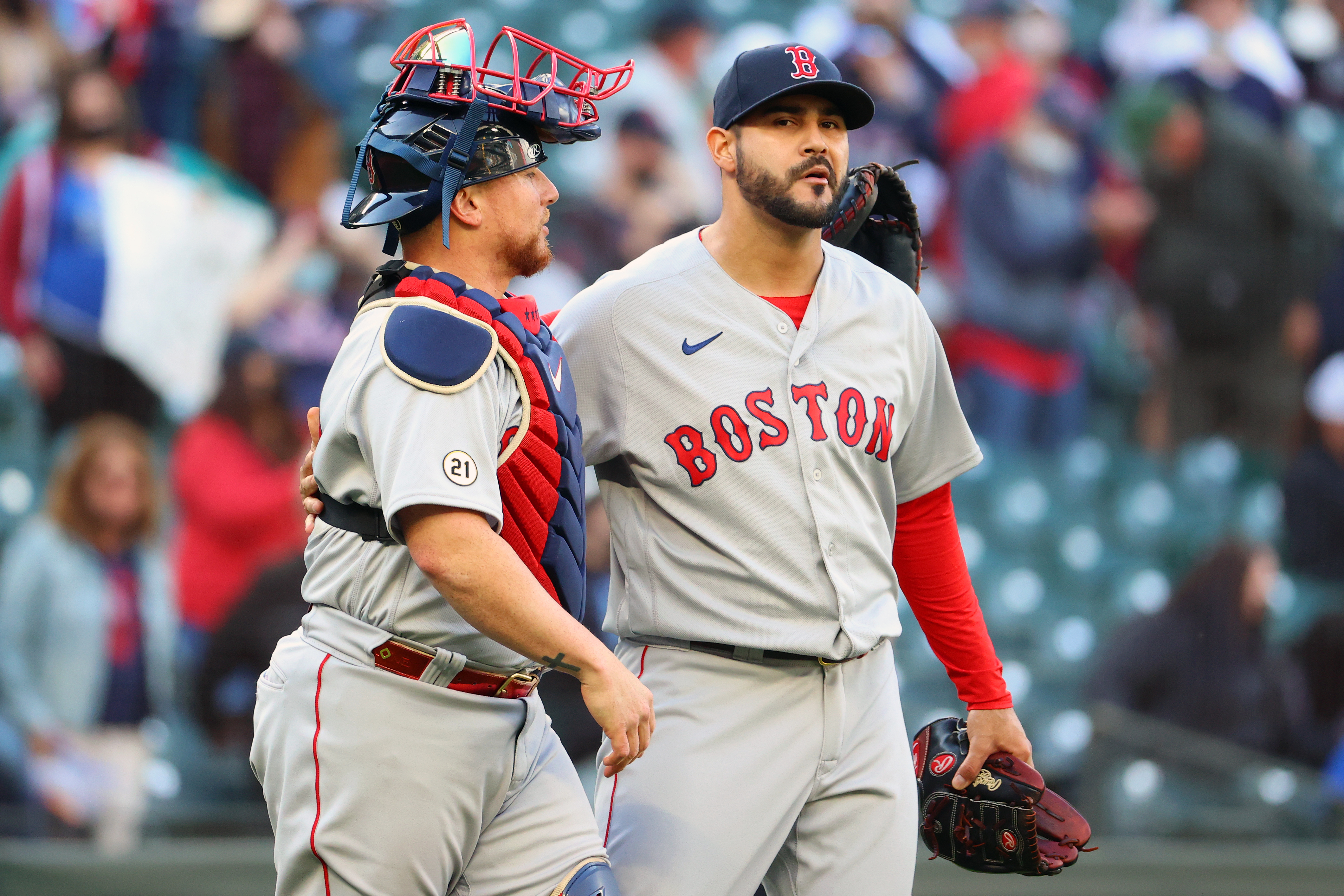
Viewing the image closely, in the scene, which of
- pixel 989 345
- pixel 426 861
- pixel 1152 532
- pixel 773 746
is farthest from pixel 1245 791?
pixel 426 861

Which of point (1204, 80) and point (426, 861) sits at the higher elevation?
point (1204, 80)

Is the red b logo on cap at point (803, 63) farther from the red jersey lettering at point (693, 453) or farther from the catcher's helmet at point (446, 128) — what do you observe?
the red jersey lettering at point (693, 453)

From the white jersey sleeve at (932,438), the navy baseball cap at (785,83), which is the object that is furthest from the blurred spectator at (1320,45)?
A: the navy baseball cap at (785,83)

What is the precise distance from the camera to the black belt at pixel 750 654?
2.36m

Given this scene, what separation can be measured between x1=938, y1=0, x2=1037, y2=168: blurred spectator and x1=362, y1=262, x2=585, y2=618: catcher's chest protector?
3873mm

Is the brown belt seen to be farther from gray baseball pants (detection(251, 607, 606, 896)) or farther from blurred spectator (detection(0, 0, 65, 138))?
blurred spectator (detection(0, 0, 65, 138))

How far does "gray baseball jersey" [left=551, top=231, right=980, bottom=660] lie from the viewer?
2.38 m

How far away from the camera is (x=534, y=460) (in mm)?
2047

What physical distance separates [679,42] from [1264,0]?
236 cm

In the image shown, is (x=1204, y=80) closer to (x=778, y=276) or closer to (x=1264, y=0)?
(x=1264, y=0)

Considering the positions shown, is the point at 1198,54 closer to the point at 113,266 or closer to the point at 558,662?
the point at 113,266

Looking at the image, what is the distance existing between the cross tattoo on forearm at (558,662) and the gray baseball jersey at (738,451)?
500mm

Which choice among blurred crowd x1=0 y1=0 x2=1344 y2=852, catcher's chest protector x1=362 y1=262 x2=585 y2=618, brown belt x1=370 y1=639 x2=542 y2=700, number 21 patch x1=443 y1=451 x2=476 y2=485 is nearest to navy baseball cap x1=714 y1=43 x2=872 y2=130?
catcher's chest protector x1=362 y1=262 x2=585 y2=618

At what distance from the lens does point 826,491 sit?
241 cm
